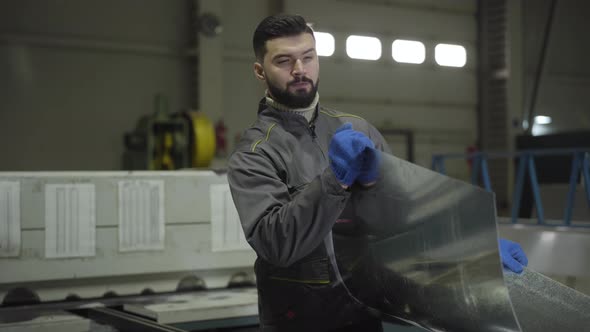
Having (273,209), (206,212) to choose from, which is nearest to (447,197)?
(273,209)

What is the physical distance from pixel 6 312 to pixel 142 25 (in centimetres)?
714

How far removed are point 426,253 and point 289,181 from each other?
16.2 inches

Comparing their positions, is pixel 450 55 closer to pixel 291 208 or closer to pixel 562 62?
pixel 562 62

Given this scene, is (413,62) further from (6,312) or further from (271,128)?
(271,128)

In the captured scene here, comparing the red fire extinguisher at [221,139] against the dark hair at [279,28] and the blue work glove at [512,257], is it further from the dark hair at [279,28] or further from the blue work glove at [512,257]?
the blue work glove at [512,257]

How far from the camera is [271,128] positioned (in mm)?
1810

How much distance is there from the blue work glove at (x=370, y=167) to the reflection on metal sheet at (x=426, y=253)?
0.02 meters

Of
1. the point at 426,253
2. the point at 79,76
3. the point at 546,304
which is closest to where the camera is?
the point at 426,253

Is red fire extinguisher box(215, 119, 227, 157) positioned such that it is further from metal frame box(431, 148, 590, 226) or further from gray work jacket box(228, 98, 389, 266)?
gray work jacket box(228, 98, 389, 266)

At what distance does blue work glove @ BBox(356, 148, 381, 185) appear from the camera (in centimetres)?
149

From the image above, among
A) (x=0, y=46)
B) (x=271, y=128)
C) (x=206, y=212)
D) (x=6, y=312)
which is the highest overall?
(x=0, y=46)

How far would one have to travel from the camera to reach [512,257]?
5.72 feet

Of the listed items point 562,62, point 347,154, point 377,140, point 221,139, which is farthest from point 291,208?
point 562,62

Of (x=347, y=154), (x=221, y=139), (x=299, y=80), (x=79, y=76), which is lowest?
(x=347, y=154)
